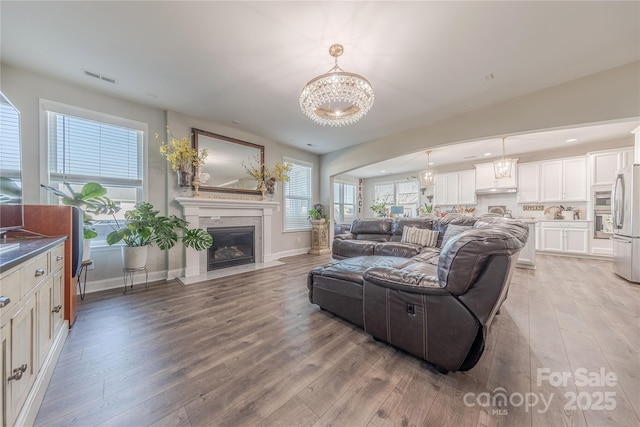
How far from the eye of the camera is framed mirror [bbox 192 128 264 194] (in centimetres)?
400

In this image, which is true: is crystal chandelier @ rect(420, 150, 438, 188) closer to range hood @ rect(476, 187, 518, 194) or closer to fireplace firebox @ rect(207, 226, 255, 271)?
range hood @ rect(476, 187, 518, 194)

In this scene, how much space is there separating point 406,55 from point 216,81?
90.9 inches

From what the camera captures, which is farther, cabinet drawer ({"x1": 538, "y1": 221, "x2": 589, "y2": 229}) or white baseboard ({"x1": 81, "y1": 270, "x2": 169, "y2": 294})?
cabinet drawer ({"x1": 538, "y1": 221, "x2": 589, "y2": 229})

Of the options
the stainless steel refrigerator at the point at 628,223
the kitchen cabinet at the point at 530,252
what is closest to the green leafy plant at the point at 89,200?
the kitchen cabinet at the point at 530,252

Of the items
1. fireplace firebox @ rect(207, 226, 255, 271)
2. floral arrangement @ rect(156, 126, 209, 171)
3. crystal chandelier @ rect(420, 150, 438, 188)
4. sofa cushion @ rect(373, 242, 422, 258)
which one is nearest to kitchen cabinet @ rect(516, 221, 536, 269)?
crystal chandelier @ rect(420, 150, 438, 188)

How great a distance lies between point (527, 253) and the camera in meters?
4.19

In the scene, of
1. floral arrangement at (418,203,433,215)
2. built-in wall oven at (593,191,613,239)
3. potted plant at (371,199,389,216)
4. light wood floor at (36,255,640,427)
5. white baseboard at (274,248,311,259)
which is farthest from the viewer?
potted plant at (371,199,389,216)

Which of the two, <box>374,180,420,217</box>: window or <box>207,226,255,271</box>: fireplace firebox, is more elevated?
<box>374,180,420,217</box>: window

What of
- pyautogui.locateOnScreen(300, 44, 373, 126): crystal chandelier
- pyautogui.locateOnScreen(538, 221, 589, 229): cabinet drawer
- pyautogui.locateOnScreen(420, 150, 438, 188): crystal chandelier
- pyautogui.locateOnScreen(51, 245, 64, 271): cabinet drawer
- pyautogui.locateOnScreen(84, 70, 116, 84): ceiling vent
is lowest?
pyautogui.locateOnScreen(51, 245, 64, 271): cabinet drawer

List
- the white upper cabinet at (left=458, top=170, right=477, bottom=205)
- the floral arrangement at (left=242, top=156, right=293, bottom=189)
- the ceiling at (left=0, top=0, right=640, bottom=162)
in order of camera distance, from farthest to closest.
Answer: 1. the white upper cabinet at (left=458, top=170, right=477, bottom=205)
2. the floral arrangement at (left=242, top=156, right=293, bottom=189)
3. the ceiling at (left=0, top=0, right=640, bottom=162)

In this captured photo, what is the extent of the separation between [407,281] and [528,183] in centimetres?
650

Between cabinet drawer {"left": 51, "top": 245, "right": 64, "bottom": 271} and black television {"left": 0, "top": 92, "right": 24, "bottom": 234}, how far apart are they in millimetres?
284

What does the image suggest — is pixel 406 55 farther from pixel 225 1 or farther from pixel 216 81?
pixel 216 81

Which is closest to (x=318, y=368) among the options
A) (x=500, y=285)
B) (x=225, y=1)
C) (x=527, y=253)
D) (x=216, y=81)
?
(x=500, y=285)
